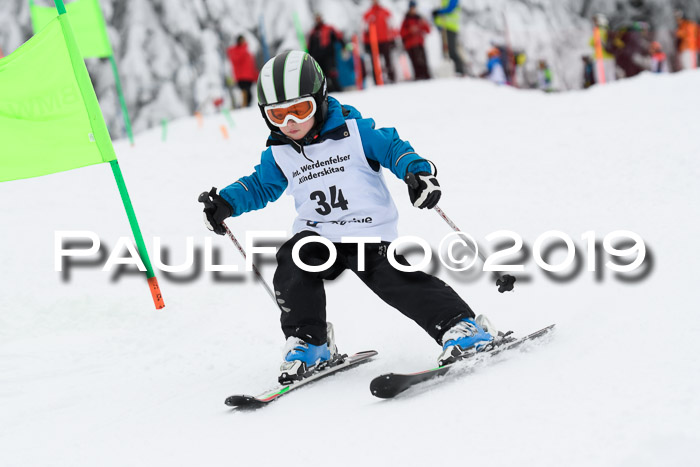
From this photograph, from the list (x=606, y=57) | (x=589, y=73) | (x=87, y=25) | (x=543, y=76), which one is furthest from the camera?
(x=543, y=76)

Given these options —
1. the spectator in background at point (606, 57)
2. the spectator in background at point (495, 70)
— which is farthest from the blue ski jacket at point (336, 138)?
the spectator in background at point (606, 57)

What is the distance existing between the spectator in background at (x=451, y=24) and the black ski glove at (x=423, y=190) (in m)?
10.8

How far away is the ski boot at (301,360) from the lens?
331cm

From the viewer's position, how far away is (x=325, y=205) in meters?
3.51

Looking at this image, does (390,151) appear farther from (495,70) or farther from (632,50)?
(632,50)

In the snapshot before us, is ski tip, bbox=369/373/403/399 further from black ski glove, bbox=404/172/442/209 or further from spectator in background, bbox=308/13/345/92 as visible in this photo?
spectator in background, bbox=308/13/345/92

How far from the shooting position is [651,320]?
2932mm

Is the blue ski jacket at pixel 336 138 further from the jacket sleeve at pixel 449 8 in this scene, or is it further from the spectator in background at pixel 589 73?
the spectator in background at pixel 589 73

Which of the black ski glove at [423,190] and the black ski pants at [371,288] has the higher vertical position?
the black ski glove at [423,190]

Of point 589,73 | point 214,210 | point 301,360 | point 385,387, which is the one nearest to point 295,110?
point 214,210

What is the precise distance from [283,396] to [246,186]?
117cm

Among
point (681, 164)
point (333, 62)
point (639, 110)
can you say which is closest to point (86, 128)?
point (681, 164)

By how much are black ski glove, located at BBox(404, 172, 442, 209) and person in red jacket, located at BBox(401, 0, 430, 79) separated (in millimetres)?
10164

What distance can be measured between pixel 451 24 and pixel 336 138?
418 inches
